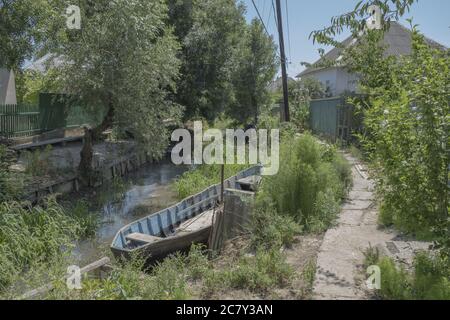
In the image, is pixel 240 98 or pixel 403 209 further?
pixel 240 98

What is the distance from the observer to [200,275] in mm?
5492

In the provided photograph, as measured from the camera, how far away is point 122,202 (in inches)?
503

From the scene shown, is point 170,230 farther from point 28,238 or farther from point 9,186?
point 9,186

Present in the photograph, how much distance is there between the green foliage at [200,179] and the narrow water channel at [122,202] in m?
0.43

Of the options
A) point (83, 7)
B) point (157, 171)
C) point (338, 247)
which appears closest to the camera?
point (338, 247)

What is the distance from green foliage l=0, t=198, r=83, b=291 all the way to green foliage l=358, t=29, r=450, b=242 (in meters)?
4.79

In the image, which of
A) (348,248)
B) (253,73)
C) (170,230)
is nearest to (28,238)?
(170,230)

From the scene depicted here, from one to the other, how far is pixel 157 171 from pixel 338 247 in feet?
42.5

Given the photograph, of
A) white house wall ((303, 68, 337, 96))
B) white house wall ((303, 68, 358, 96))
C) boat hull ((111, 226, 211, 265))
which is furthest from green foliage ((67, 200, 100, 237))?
white house wall ((303, 68, 337, 96))

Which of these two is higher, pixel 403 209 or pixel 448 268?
pixel 403 209

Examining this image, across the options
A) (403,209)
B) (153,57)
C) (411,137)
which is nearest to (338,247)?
(403,209)

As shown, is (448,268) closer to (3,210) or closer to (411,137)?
(411,137)

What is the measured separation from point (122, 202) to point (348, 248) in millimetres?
8373

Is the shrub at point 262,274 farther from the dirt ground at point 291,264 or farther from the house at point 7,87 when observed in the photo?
the house at point 7,87
